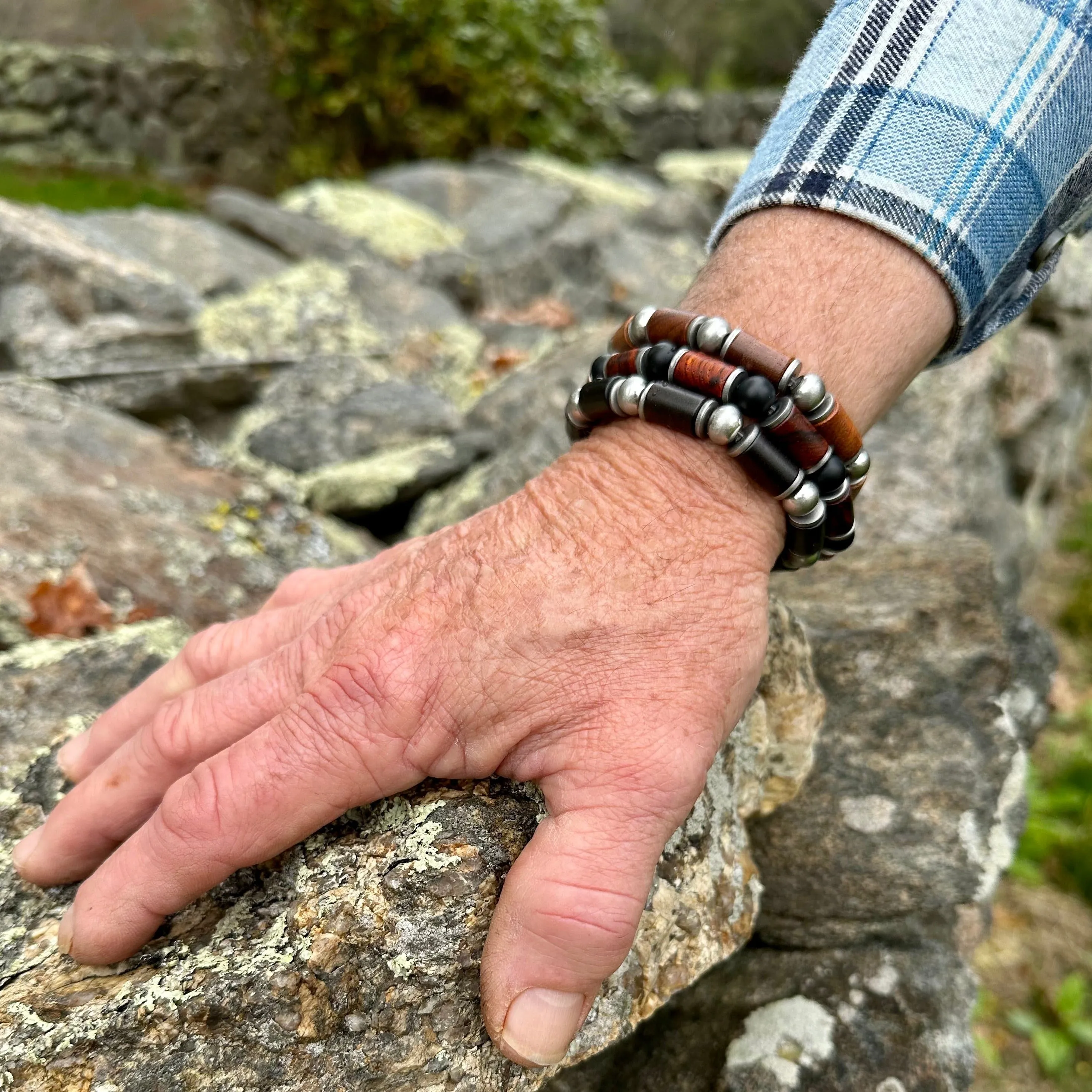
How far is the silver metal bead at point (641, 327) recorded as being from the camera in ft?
4.84

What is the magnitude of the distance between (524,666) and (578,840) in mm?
242

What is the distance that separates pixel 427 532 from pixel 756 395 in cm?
171

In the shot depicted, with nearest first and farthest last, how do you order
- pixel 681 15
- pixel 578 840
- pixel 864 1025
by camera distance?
1. pixel 578 840
2. pixel 864 1025
3. pixel 681 15

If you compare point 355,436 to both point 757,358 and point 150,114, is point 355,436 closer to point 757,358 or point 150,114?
point 757,358

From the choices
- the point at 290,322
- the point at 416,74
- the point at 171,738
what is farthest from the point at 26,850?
the point at 416,74

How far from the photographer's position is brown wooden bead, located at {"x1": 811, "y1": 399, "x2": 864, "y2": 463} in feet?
4.40

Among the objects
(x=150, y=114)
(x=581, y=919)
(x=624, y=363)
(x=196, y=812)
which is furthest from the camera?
(x=150, y=114)

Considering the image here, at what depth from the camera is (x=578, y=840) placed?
1171mm

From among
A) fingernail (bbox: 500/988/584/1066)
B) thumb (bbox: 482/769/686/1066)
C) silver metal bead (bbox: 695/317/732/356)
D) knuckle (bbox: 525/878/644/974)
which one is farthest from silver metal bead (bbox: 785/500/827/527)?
fingernail (bbox: 500/988/584/1066)

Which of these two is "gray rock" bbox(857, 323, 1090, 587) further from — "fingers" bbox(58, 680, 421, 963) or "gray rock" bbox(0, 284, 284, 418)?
"gray rock" bbox(0, 284, 284, 418)

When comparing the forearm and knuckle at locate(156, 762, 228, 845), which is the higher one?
the forearm

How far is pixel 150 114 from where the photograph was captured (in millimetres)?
12078

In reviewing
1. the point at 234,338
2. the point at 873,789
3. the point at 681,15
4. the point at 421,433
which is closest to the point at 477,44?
the point at 234,338

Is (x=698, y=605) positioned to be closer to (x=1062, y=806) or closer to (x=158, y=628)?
(x=158, y=628)
